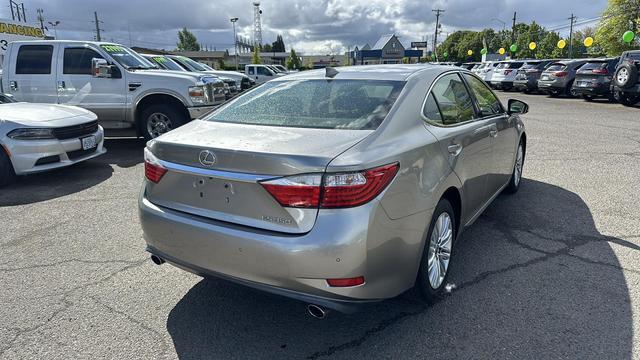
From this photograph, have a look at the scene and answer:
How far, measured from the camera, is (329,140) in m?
2.47

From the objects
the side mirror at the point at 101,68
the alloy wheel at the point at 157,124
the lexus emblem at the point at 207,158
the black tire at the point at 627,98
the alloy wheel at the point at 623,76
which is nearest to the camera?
the lexus emblem at the point at 207,158

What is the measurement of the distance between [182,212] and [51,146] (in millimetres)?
4484

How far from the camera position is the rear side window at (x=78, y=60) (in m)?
8.60

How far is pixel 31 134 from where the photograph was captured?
19.5 ft

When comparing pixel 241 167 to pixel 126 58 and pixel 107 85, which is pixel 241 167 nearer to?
pixel 107 85

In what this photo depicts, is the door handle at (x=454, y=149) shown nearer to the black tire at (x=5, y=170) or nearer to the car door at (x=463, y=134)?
the car door at (x=463, y=134)

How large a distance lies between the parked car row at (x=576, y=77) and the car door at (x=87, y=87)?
48.8ft

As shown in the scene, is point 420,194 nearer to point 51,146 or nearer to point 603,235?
point 603,235

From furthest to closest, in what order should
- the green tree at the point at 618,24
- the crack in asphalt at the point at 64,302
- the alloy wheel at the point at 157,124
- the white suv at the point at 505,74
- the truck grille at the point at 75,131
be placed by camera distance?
the green tree at the point at 618,24, the white suv at the point at 505,74, the alloy wheel at the point at 157,124, the truck grille at the point at 75,131, the crack in asphalt at the point at 64,302

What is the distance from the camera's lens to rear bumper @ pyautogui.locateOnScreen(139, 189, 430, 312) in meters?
2.21

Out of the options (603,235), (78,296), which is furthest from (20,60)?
(603,235)

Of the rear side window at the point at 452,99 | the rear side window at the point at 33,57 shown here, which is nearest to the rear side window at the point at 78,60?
the rear side window at the point at 33,57

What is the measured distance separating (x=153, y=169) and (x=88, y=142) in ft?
14.9

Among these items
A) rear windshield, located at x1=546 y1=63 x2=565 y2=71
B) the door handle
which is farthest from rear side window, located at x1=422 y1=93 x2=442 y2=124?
rear windshield, located at x1=546 y1=63 x2=565 y2=71
